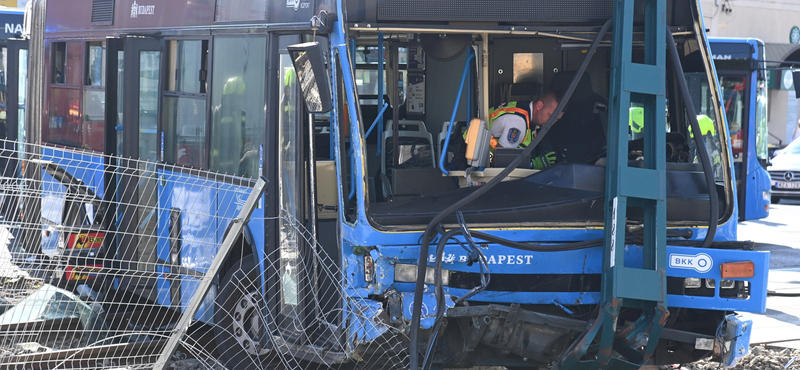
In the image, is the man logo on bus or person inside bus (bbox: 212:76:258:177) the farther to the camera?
the man logo on bus

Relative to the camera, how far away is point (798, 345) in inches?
263

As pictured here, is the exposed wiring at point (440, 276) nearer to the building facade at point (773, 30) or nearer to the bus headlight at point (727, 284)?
the bus headlight at point (727, 284)

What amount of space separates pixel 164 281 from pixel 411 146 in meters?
1.98

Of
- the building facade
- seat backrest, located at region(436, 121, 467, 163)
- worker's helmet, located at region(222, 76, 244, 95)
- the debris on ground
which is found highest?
the building facade

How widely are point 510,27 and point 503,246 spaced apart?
1219mm

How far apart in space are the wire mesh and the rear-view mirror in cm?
75

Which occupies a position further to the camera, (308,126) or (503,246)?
(308,126)

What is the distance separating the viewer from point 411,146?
5.82m

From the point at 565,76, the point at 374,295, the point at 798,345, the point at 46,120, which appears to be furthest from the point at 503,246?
the point at 46,120

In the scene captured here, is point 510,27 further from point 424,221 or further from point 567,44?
point 424,221

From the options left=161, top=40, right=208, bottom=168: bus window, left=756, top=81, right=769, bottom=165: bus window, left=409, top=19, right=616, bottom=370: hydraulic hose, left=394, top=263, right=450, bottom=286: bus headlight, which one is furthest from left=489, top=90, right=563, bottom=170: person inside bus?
left=756, top=81, right=769, bottom=165: bus window

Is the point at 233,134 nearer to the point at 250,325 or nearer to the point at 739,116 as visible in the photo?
the point at 250,325

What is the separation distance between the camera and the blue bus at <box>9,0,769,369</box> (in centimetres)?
454

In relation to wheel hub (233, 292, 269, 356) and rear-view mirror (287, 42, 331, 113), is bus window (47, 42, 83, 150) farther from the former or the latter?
rear-view mirror (287, 42, 331, 113)
